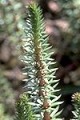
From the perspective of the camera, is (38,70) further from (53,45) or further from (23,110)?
(53,45)

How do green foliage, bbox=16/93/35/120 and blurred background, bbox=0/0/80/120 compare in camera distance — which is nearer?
green foliage, bbox=16/93/35/120

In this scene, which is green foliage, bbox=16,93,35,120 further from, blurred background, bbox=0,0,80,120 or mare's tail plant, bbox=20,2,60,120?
blurred background, bbox=0,0,80,120

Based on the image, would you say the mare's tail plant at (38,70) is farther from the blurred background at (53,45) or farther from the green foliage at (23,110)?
the blurred background at (53,45)

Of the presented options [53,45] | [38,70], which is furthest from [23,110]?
[53,45]

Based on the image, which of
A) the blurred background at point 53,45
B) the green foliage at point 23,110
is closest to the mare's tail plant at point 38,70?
the green foliage at point 23,110

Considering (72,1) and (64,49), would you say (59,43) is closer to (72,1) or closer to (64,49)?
(64,49)

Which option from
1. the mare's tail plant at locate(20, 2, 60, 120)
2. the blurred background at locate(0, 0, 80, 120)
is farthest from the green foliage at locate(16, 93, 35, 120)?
the blurred background at locate(0, 0, 80, 120)
